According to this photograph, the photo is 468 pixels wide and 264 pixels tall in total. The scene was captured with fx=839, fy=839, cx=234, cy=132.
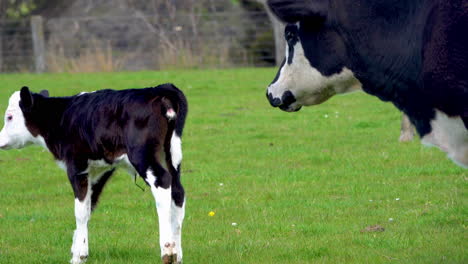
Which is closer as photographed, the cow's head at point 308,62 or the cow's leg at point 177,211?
the cow's head at point 308,62

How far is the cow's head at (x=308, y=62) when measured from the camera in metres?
5.64

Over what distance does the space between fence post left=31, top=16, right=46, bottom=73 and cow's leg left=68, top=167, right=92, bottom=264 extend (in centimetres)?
2439

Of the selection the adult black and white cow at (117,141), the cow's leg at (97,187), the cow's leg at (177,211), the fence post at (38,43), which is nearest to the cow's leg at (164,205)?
the adult black and white cow at (117,141)

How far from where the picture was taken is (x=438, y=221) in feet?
27.2

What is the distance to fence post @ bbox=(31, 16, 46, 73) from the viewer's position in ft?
101

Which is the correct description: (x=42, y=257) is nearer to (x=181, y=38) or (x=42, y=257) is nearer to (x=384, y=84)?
(x=384, y=84)

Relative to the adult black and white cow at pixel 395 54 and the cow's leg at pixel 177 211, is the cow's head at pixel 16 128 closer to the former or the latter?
the cow's leg at pixel 177 211

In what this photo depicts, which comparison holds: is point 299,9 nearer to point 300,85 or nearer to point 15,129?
point 300,85

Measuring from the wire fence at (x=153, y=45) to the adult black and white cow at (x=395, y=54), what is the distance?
2362cm

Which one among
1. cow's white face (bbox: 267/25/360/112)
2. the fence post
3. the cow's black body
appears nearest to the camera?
the cow's black body

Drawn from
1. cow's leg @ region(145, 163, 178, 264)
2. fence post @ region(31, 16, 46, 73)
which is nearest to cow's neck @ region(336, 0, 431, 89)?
cow's leg @ region(145, 163, 178, 264)

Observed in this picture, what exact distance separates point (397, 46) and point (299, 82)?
30.0 inches

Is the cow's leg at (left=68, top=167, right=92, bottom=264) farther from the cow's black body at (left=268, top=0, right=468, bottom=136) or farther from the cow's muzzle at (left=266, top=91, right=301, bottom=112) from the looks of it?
the cow's black body at (left=268, top=0, right=468, bottom=136)

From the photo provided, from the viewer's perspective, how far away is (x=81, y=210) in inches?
280
